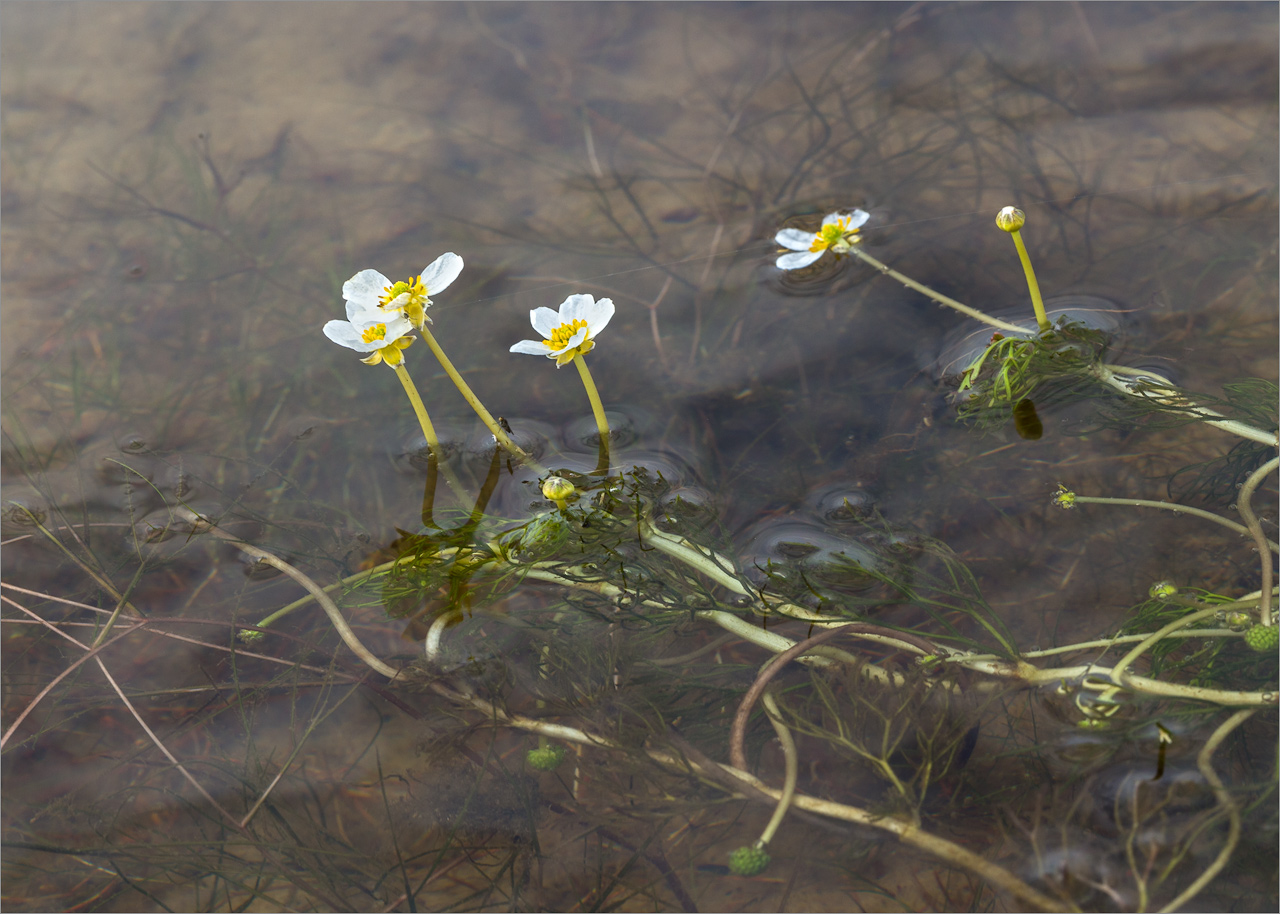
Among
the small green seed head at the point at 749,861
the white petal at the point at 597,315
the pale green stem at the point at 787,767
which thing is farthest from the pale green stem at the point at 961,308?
the small green seed head at the point at 749,861

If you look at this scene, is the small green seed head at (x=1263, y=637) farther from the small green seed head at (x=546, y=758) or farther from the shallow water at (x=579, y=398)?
the small green seed head at (x=546, y=758)

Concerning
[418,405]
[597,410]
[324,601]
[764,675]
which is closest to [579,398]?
[597,410]

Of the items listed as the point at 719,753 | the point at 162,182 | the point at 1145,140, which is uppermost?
the point at 162,182

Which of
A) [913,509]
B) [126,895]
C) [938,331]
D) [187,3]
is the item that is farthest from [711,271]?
[187,3]

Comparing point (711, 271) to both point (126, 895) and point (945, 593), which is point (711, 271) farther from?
point (126, 895)

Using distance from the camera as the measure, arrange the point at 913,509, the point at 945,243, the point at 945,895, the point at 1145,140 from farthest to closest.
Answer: the point at 1145,140 < the point at 945,243 < the point at 913,509 < the point at 945,895

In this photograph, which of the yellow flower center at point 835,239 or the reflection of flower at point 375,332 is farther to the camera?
the yellow flower center at point 835,239

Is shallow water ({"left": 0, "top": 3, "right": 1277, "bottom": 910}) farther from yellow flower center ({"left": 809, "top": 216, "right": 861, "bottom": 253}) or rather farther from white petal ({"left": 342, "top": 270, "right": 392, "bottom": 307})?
white petal ({"left": 342, "top": 270, "right": 392, "bottom": 307})

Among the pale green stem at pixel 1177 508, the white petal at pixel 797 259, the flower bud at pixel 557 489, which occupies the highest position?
the white petal at pixel 797 259
